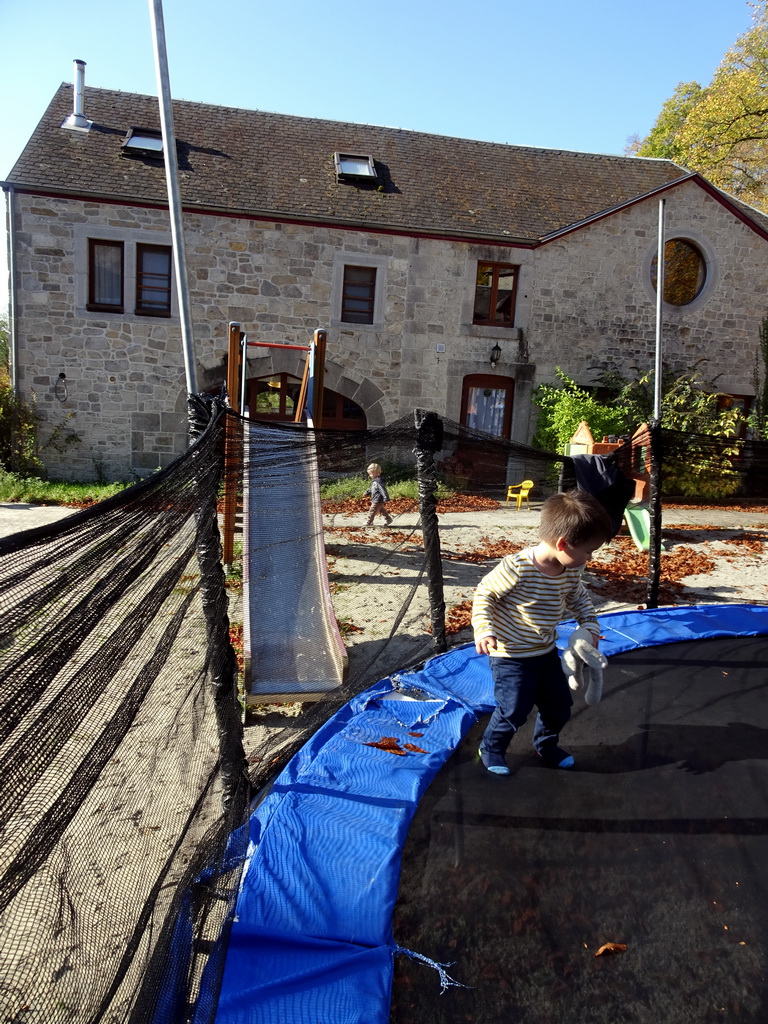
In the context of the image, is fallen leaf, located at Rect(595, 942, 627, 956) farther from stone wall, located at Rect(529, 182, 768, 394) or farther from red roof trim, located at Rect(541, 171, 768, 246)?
red roof trim, located at Rect(541, 171, 768, 246)

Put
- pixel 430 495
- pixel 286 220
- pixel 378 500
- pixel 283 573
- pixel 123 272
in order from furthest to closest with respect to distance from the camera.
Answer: pixel 286 220
pixel 123 272
pixel 378 500
pixel 283 573
pixel 430 495

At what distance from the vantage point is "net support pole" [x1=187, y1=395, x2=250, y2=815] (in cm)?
307

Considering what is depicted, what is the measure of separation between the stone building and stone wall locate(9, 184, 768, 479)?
4 centimetres

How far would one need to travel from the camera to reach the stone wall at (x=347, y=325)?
12695 millimetres

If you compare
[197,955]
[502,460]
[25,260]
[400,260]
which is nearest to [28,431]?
[25,260]

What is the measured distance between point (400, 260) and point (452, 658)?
35.6 ft

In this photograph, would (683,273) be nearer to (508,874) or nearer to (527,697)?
(527,697)

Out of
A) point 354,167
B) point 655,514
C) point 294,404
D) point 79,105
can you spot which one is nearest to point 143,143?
point 79,105

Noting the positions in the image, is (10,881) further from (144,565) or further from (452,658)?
(452,658)

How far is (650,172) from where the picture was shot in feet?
54.5

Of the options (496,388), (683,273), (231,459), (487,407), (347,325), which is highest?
(683,273)

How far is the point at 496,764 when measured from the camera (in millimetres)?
3277

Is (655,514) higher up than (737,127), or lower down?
lower down

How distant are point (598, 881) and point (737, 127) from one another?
77.5 ft
